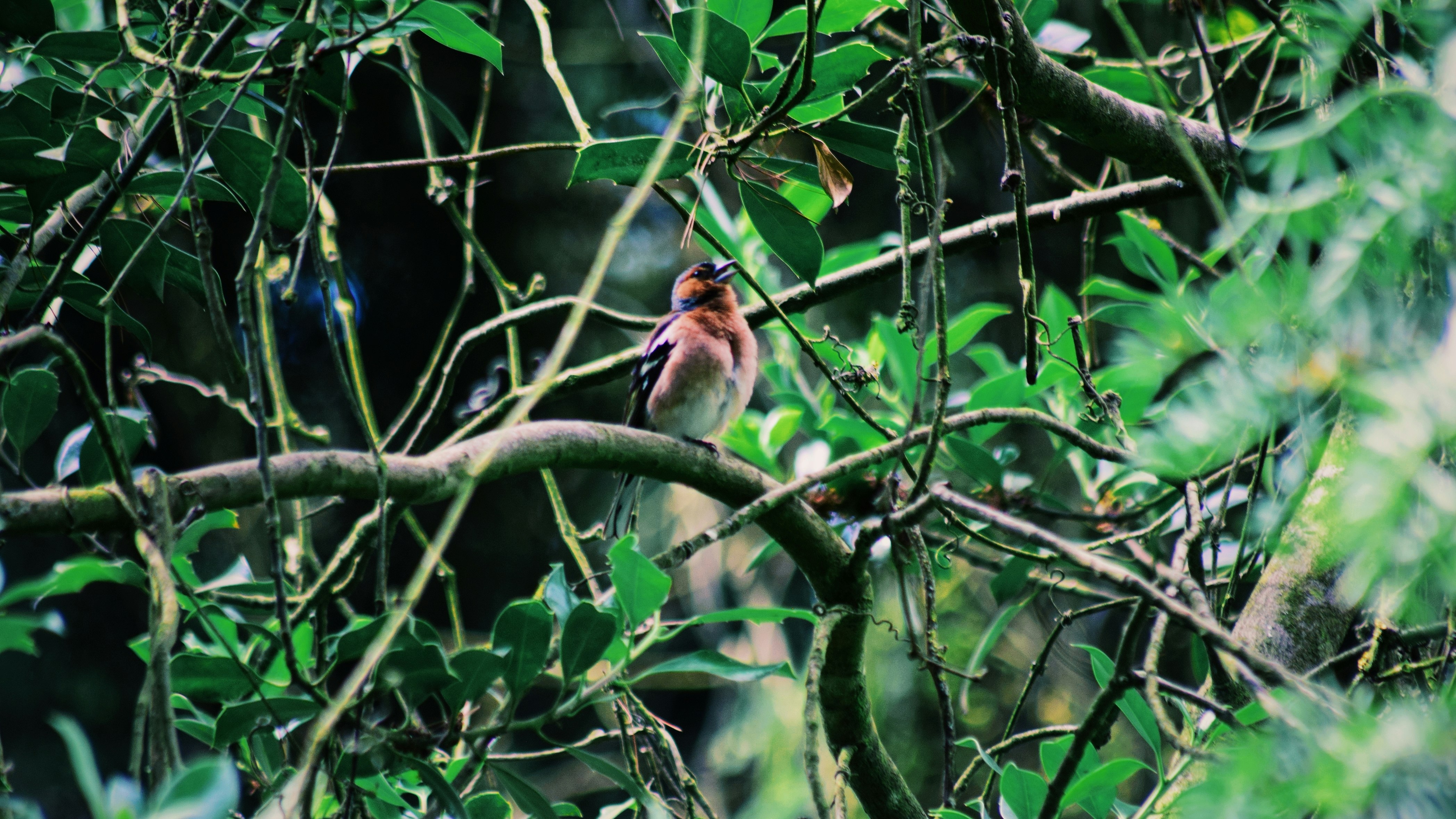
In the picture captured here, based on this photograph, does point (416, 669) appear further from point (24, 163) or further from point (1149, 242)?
point (1149, 242)

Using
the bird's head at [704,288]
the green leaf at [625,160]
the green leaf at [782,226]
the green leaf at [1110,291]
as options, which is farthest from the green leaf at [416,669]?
the bird's head at [704,288]

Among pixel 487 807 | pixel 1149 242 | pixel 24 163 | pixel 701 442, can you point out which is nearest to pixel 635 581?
pixel 487 807

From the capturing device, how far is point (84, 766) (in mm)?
634

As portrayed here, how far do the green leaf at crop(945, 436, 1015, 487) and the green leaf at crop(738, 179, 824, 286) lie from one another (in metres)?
0.79

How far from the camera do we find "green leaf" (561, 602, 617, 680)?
1487mm

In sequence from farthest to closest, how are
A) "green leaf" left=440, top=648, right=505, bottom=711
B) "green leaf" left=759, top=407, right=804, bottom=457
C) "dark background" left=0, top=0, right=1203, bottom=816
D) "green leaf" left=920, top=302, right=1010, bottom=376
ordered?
"dark background" left=0, top=0, right=1203, bottom=816 → "green leaf" left=759, top=407, right=804, bottom=457 → "green leaf" left=920, top=302, right=1010, bottom=376 → "green leaf" left=440, top=648, right=505, bottom=711

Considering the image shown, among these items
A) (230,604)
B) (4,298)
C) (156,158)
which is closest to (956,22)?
(4,298)

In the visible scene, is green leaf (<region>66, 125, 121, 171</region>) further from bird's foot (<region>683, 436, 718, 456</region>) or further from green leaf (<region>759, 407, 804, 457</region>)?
bird's foot (<region>683, 436, 718, 456</region>)

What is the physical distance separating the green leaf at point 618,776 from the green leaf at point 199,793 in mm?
879

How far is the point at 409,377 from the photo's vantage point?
5.66 metres

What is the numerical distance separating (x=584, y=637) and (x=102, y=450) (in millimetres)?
743

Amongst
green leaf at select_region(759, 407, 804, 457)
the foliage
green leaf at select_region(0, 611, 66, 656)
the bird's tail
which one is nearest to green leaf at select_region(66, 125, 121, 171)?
the foliage

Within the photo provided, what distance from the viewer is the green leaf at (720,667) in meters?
1.60

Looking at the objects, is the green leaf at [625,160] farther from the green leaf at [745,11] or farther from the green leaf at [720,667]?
the green leaf at [720,667]
